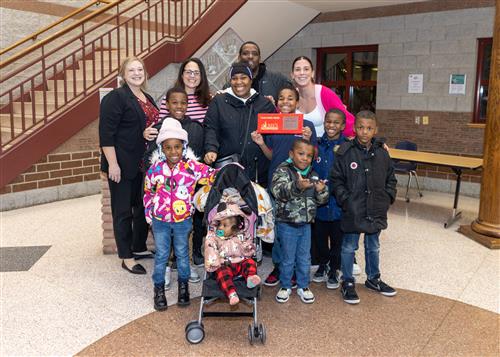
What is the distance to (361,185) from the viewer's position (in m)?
2.96

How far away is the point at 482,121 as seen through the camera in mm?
6570

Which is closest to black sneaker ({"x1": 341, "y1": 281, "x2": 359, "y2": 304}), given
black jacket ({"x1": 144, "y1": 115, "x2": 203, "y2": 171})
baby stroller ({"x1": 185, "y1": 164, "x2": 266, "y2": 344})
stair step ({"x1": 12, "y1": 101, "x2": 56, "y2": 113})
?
baby stroller ({"x1": 185, "y1": 164, "x2": 266, "y2": 344})

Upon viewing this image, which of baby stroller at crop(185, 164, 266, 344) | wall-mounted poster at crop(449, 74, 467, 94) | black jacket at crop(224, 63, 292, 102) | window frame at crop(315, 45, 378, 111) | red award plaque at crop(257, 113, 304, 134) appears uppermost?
window frame at crop(315, 45, 378, 111)

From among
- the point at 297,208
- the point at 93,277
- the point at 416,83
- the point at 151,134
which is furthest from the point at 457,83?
the point at 93,277

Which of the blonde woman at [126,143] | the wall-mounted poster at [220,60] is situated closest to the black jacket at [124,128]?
the blonde woman at [126,143]

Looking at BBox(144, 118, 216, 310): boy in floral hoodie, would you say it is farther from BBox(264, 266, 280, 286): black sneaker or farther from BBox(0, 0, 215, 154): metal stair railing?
BBox(0, 0, 215, 154): metal stair railing

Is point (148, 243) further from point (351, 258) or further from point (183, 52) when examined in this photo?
point (183, 52)

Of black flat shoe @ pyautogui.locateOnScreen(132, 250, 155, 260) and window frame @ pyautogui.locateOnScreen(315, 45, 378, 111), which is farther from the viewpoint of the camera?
window frame @ pyautogui.locateOnScreen(315, 45, 378, 111)

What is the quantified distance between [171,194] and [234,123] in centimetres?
69

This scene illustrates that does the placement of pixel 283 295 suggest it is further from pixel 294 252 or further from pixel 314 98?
pixel 314 98

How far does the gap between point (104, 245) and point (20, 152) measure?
2334 millimetres

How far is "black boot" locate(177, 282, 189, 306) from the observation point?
2967 mm

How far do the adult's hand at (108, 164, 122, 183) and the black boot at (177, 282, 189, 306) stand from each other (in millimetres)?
933

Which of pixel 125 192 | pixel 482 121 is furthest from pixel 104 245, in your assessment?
pixel 482 121
